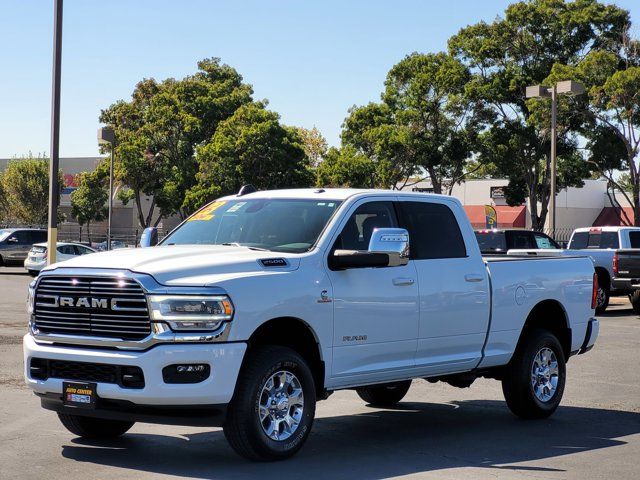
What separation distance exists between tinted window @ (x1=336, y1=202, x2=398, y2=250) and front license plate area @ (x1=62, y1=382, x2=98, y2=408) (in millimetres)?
2284

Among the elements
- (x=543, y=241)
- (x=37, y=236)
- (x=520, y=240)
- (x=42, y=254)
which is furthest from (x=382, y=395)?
(x=37, y=236)

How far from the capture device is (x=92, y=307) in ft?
25.0

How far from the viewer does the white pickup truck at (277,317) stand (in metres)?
7.38

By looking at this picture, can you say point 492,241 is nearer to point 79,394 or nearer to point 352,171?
point 79,394

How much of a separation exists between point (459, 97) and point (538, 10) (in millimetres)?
5701

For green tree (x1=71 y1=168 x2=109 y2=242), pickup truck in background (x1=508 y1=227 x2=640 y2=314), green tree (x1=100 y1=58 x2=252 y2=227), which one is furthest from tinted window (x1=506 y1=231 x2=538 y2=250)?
green tree (x1=71 y1=168 x2=109 y2=242)

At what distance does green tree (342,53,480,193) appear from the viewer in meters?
54.2

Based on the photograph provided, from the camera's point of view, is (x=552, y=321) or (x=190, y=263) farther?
(x=552, y=321)

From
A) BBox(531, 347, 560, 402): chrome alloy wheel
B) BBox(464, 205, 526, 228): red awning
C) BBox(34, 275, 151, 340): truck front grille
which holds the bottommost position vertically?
BBox(531, 347, 560, 402): chrome alloy wheel

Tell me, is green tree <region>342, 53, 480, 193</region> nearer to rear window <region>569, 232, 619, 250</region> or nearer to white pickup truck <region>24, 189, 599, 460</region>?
rear window <region>569, 232, 619, 250</region>

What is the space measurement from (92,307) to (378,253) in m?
2.22

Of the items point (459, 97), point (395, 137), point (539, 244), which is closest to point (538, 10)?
point (459, 97)

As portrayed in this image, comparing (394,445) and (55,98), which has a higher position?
(55,98)

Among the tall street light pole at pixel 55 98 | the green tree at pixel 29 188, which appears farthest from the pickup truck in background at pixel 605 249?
the green tree at pixel 29 188
